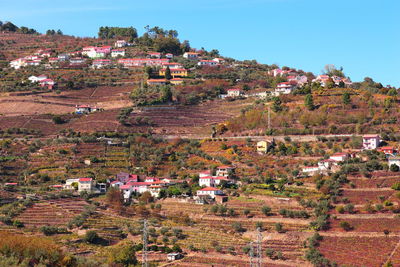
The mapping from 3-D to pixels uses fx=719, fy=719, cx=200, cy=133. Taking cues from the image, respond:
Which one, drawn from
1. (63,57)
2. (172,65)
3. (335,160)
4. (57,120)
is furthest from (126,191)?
(63,57)

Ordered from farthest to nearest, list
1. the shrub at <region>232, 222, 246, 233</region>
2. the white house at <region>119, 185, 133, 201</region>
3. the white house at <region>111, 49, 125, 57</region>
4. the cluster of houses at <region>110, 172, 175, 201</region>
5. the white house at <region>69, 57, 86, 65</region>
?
the white house at <region>111, 49, 125, 57</region> < the white house at <region>69, 57, 86, 65</region> < the cluster of houses at <region>110, 172, 175, 201</region> < the white house at <region>119, 185, 133, 201</region> < the shrub at <region>232, 222, 246, 233</region>

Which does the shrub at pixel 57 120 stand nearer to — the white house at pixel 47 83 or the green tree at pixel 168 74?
the white house at pixel 47 83

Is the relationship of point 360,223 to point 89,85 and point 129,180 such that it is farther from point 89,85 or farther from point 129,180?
point 89,85

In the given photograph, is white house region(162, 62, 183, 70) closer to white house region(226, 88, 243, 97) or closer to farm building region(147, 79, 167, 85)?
farm building region(147, 79, 167, 85)

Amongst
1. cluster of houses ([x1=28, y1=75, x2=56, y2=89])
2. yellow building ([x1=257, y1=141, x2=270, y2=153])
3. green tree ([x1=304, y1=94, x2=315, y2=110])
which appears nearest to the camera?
yellow building ([x1=257, y1=141, x2=270, y2=153])

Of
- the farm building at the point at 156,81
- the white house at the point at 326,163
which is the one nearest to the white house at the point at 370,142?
the white house at the point at 326,163

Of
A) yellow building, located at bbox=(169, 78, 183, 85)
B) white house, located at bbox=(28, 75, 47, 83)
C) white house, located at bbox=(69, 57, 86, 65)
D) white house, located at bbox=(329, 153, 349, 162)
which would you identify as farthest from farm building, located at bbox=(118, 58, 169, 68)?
white house, located at bbox=(329, 153, 349, 162)
